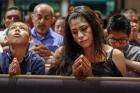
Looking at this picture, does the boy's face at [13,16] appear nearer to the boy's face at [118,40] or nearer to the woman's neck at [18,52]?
the woman's neck at [18,52]

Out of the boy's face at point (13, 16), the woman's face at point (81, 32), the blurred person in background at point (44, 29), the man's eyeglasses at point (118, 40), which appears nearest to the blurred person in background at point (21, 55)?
the woman's face at point (81, 32)

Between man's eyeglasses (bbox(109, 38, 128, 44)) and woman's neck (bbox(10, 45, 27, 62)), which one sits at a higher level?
man's eyeglasses (bbox(109, 38, 128, 44))

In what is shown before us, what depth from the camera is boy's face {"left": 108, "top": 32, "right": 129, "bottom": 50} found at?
235cm

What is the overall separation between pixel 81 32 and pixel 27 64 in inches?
16.8

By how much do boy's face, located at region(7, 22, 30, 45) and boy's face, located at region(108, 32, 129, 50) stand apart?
496 millimetres

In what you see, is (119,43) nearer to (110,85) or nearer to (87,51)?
(87,51)

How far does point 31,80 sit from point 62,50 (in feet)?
1.69

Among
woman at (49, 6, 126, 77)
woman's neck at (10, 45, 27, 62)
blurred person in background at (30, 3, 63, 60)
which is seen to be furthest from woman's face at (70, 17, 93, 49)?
blurred person in background at (30, 3, 63, 60)

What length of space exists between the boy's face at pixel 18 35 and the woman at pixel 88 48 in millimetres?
326

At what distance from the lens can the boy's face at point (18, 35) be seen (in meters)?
2.30

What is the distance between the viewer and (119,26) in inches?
93.7

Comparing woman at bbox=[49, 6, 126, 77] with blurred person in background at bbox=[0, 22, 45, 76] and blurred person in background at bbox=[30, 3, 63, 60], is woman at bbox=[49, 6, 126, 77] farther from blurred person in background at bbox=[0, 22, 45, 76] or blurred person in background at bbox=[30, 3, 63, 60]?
blurred person in background at bbox=[30, 3, 63, 60]

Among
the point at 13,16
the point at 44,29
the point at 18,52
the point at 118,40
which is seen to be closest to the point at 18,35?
the point at 18,52

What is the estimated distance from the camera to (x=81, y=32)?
1965mm
